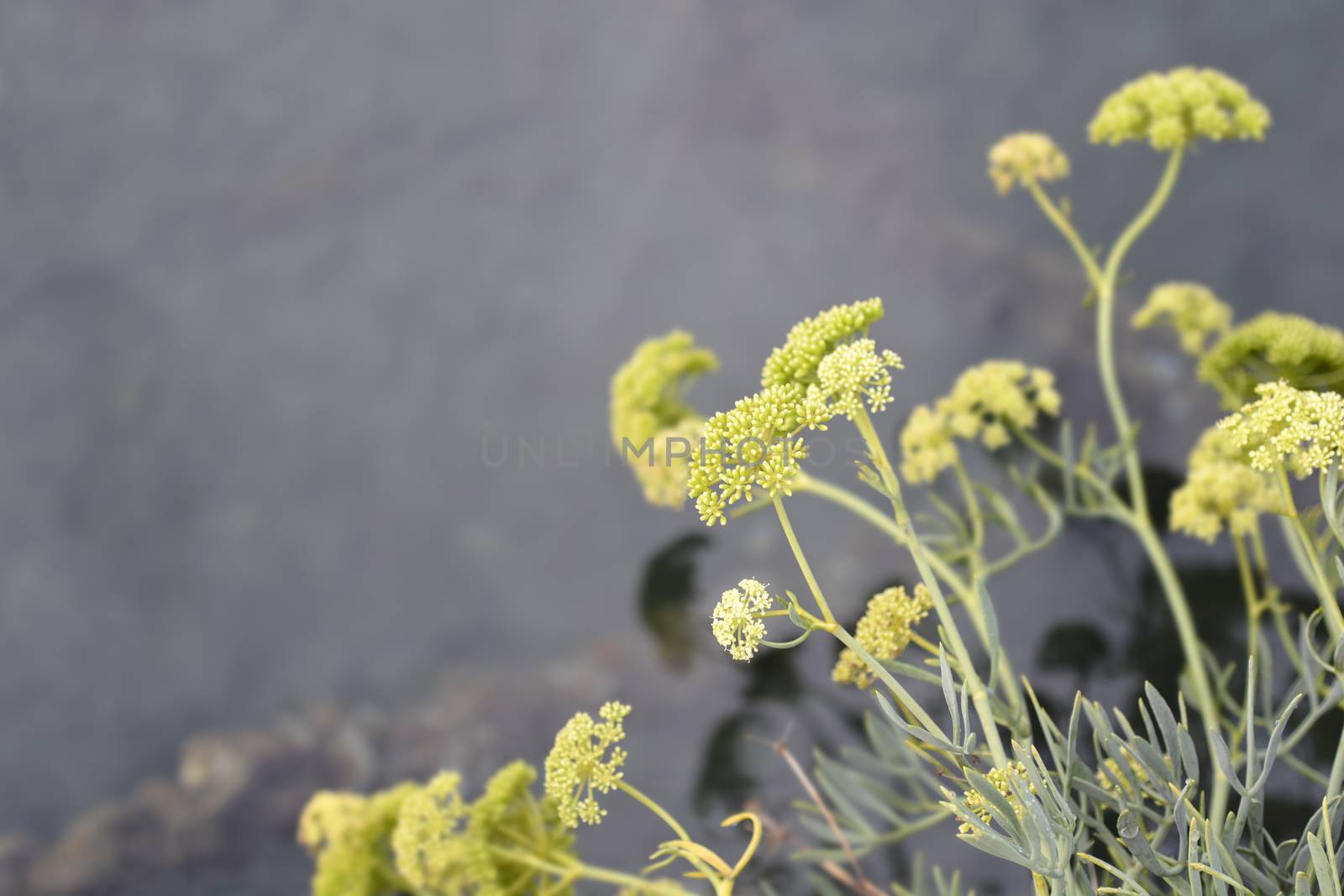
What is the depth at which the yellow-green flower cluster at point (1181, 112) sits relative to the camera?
98 cm

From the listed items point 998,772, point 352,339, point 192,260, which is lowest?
point 998,772

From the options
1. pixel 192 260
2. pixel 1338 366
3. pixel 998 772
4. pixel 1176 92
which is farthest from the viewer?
pixel 192 260

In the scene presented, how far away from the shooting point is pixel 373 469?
1.28m

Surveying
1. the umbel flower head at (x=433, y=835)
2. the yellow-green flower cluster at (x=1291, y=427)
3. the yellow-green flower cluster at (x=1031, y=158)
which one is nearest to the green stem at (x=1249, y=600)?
the yellow-green flower cluster at (x=1291, y=427)

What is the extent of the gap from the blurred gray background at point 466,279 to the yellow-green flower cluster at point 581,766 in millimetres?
407

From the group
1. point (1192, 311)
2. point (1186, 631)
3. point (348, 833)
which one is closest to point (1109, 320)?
point (1192, 311)

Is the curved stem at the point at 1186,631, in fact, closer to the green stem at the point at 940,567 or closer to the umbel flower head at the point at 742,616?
the green stem at the point at 940,567

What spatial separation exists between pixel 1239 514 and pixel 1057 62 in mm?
635

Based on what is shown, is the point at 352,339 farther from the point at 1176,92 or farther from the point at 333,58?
the point at 1176,92

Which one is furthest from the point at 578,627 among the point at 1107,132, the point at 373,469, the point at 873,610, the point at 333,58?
the point at 333,58

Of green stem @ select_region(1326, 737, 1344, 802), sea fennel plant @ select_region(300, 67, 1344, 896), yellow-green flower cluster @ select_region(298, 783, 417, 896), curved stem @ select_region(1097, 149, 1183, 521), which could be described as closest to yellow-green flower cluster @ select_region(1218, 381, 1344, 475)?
sea fennel plant @ select_region(300, 67, 1344, 896)

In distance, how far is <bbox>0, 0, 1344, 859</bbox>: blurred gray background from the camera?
1.19m

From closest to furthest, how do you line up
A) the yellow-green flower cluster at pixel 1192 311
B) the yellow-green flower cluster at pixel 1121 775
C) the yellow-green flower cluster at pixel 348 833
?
1. the yellow-green flower cluster at pixel 1121 775
2. the yellow-green flower cluster at pixel 348 833
3. the yellow-green flower cluster at pixel 1192 311

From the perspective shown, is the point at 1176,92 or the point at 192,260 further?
the point at 192,260
